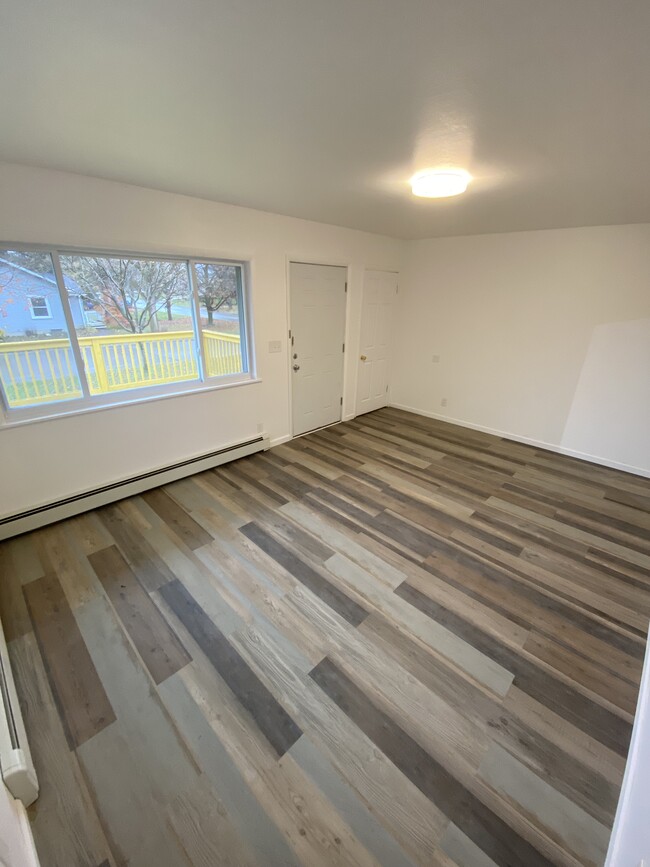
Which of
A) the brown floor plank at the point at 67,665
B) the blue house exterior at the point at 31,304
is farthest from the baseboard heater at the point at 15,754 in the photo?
the blue house exterior at the point at 31,304

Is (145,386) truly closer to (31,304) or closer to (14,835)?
(31,304)

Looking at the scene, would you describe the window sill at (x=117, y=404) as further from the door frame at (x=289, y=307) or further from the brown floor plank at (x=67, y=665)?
the brown floor plank at (x=67, y=665)

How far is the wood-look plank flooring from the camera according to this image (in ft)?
3.87

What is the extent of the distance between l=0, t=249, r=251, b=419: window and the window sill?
1.3 inches

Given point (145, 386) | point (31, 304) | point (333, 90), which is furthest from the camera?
point (145, 386)

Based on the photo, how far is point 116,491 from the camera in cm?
287

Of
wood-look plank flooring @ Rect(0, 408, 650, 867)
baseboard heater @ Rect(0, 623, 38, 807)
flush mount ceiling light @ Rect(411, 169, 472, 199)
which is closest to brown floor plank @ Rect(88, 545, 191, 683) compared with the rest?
wood-look plank flooring @ Rect(0, 408, 650, 867)

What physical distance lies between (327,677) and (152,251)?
3.15 meters

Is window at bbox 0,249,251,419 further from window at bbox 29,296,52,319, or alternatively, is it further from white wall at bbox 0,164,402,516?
white wall at bbox 0,164,402,516

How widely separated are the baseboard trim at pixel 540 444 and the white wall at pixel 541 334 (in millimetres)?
15

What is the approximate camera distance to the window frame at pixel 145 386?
7.71 feet

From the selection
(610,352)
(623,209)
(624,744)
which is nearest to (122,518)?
(624,744)

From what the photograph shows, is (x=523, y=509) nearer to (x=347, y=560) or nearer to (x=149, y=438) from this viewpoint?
(x=347, y=560)

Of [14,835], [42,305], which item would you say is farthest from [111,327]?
[14,835]
